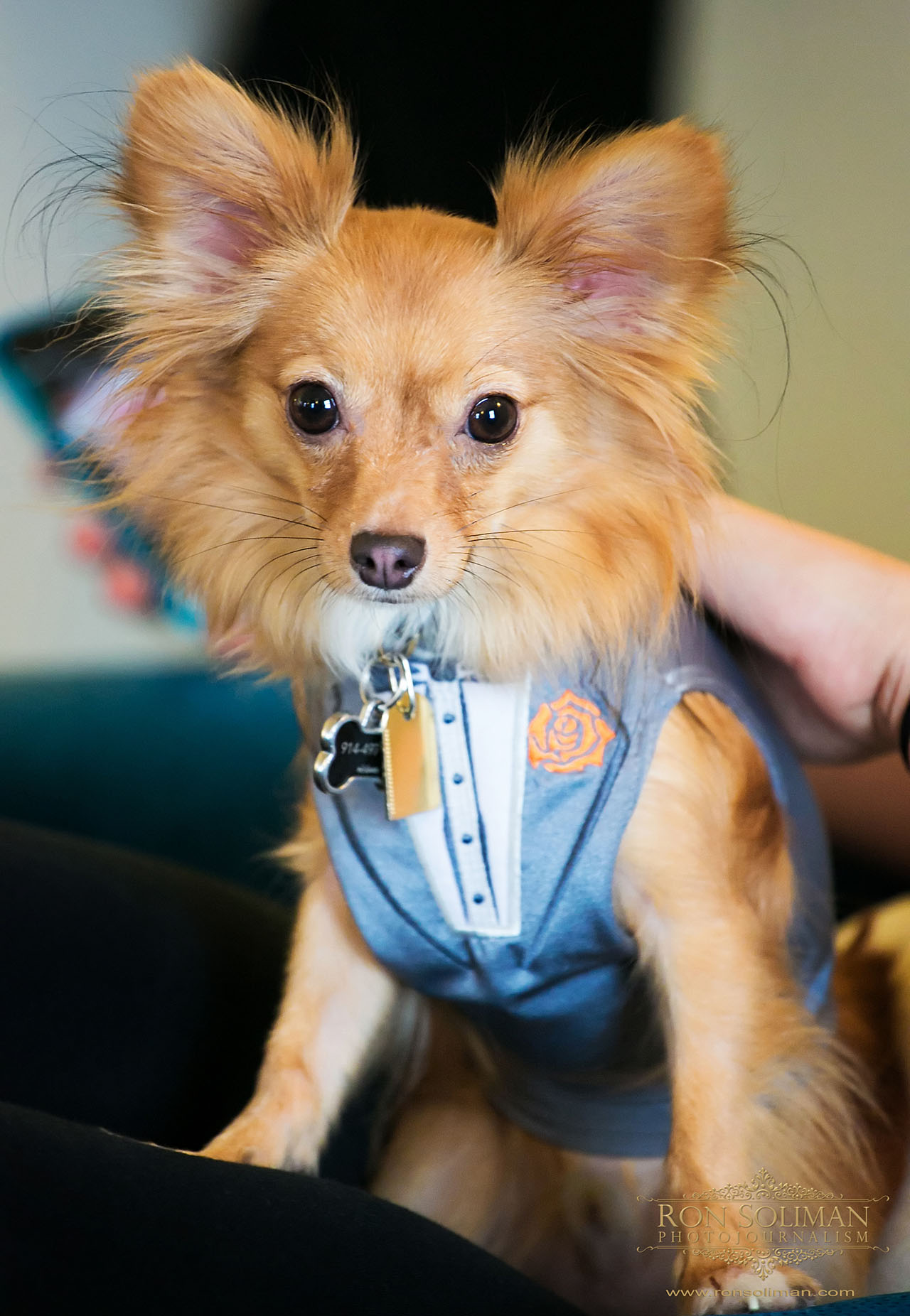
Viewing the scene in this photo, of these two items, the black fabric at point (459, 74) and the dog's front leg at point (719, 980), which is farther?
the black fabric at point (459, 74)

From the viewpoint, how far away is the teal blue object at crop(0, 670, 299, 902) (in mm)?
1993

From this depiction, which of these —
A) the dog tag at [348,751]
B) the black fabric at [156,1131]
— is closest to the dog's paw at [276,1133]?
the black fabric at [156,1131]

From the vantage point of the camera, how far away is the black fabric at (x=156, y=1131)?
727 millimetres

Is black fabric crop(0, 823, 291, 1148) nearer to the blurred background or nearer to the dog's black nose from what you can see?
the blurred background

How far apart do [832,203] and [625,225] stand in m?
0.74

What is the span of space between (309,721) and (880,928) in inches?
33.3

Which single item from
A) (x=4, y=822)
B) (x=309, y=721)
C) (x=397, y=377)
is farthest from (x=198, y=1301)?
(x=4, y=822)

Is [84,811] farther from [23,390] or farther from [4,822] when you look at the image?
[23,390]

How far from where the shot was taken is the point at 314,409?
1035mm

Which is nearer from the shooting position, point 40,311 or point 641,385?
point 641,385

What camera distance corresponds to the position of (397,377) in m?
1.00

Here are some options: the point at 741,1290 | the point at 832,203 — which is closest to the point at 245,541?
the point at 741,1290

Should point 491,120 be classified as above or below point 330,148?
above

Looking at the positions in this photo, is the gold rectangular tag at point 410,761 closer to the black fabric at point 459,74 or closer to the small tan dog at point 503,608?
the small tan dog at point 503,608
